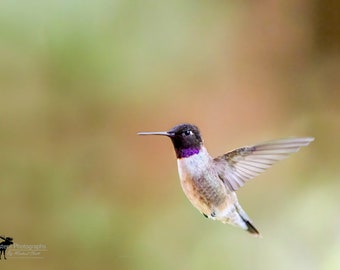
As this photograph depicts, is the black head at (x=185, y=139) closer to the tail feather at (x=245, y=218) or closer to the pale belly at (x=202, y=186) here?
the pale belly at (x=202, y=186)

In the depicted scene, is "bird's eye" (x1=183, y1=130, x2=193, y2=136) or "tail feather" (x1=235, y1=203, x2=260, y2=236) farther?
"tail feather" (x1=235, y1=203, x2=260, y2=236)

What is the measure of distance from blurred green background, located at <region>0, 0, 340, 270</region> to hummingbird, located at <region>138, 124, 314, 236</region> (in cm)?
39

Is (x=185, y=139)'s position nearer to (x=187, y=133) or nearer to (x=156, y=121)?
(x=187, y=133)

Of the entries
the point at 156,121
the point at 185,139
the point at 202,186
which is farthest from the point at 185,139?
the point at 156,121

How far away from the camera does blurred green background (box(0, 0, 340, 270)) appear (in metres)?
1.29

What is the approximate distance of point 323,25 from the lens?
159cm

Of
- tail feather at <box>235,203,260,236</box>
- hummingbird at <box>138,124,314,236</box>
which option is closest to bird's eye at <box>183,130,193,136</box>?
hummingbird at <box>138,124,314,236</box>

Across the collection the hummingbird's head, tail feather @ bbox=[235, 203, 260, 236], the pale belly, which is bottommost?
tail feather @ bbox=[235, 203, 260, 236]

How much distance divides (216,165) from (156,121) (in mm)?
430

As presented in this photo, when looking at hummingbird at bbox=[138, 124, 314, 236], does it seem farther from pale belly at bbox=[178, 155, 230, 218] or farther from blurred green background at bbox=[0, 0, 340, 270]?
blurred green background at bbox=[0, 0, 340, 270]

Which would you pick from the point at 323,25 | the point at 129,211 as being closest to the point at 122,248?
the point at 129,211

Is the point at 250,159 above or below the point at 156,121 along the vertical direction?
below

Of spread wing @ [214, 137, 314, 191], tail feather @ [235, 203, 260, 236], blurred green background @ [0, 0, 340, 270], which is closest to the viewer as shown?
spread wing @ [214, 137, 314, 191]

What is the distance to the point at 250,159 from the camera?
97 cm
